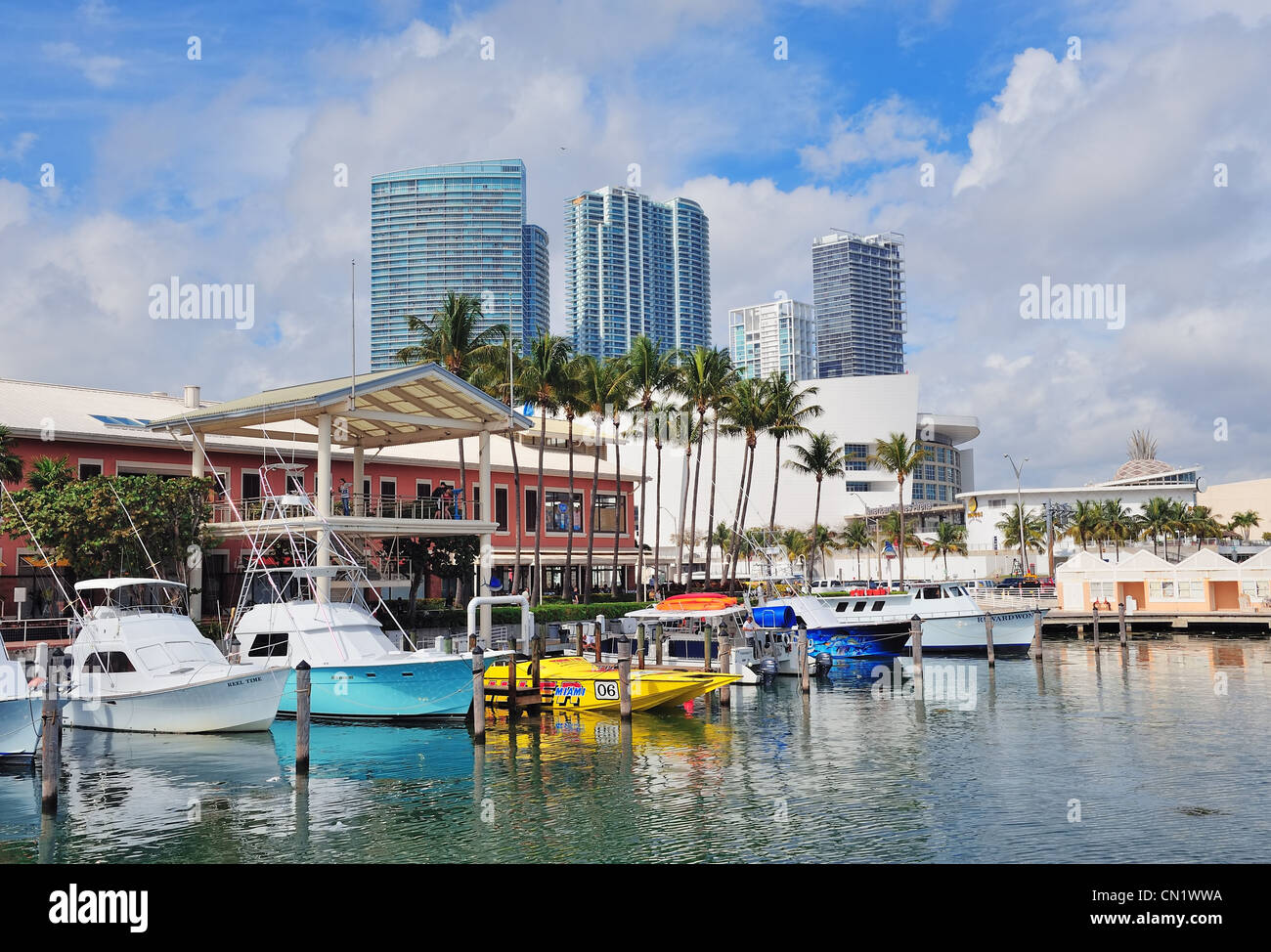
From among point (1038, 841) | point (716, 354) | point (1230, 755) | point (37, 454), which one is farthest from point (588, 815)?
point (716, 354)

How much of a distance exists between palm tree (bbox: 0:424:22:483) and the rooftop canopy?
16.9 feet

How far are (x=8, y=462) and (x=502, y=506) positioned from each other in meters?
27.0

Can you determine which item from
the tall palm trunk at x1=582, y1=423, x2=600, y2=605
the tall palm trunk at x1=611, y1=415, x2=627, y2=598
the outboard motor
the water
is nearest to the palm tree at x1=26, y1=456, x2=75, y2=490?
the water

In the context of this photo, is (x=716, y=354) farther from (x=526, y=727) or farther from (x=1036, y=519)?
(x=1036, y=519)

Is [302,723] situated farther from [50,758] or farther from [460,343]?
[460,343]

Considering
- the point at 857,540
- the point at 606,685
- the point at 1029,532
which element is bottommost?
the point at 606,685

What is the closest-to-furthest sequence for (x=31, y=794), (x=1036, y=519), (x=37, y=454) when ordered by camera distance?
(x=31, y=794) → (x=37, y=454) → (x=1036, y=519)

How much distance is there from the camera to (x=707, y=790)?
70.7 ft

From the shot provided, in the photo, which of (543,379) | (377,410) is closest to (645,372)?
(543,379)

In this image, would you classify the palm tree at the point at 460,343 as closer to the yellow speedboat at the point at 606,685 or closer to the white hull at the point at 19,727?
the yellow speedboat at the point at 606,685

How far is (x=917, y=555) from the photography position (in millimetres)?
142625

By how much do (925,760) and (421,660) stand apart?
43.5 feet

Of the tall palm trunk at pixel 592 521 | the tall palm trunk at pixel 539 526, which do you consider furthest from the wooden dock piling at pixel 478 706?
the tall palm trunk at pixel 592 521

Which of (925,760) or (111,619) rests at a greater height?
(111,619)
